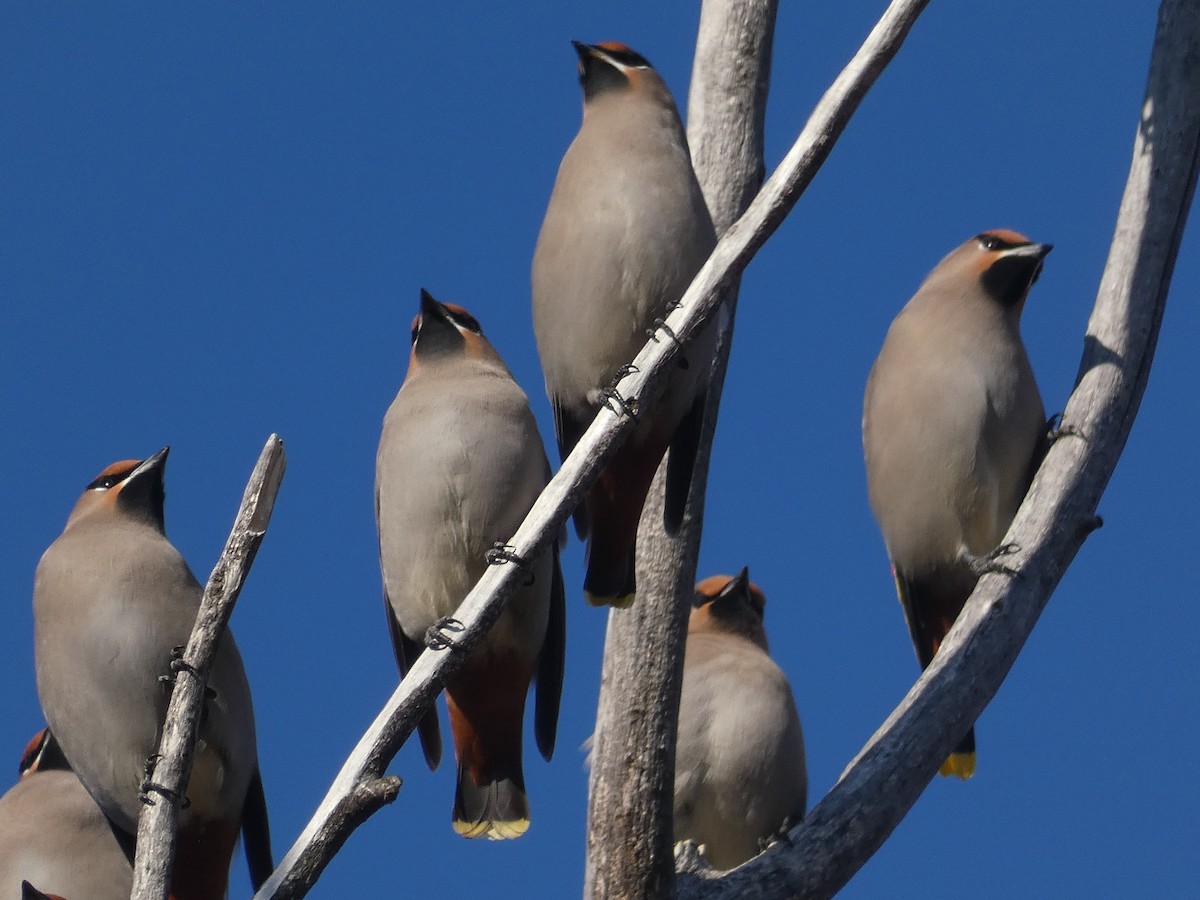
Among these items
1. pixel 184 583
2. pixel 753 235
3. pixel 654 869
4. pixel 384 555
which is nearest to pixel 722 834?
pixel 654 869

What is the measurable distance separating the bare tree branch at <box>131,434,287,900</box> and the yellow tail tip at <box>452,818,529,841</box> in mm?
1249

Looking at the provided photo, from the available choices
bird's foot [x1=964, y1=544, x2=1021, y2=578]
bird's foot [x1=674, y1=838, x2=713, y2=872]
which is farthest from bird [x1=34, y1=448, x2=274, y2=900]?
bird's foot [x1=964, y1=544, x2=1021, y2=578]

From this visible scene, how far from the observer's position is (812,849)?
4770 mm

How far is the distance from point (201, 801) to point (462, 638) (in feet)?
4.05

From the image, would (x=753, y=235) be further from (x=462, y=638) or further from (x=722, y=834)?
(x=722, y=834)

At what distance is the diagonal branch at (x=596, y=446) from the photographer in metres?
3.99

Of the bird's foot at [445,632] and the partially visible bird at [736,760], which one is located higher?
the bird's foot at [445,632]

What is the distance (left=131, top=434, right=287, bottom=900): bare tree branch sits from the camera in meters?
4.05

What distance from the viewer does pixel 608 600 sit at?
16.4 feet

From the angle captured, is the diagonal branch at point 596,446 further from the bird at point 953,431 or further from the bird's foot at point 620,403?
the bird at point 953,431

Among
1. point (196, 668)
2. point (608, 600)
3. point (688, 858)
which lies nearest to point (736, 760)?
point (688, 858)

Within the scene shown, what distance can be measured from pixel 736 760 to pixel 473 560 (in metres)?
1.43

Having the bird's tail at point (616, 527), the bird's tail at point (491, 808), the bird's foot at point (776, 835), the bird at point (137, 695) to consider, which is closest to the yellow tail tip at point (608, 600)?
the bird's tail at point (616, 527)

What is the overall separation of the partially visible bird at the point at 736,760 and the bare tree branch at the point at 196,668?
2.21 meters
